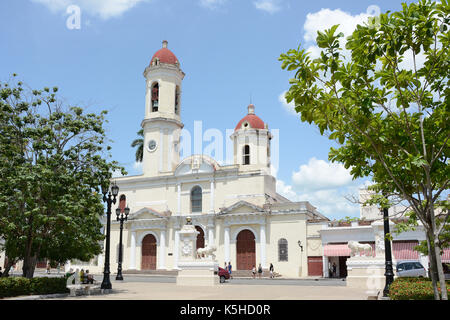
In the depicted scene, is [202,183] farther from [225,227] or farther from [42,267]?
[42,267]

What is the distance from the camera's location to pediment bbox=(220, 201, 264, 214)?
131ft

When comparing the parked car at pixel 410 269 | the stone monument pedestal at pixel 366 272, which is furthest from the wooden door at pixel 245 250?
the stone monument pedestal at pixel 366 272

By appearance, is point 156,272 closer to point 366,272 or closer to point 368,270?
point 366,272

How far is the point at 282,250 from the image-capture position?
127 ft

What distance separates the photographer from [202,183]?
43719 millimetres

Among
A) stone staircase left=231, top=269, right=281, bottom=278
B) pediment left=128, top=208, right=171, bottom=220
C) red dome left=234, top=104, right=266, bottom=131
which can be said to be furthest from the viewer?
red dome left=234, top=104, right=266, bottom=131

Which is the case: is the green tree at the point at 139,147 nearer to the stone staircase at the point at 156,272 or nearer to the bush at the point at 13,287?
the stone staircase at the point at 156,272

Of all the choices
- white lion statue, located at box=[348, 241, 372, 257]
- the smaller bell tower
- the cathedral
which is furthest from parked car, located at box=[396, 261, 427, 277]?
the smaller bell tower

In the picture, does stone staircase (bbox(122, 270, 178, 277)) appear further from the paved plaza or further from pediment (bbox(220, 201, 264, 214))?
the paved plaza

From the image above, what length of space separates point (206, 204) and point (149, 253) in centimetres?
809

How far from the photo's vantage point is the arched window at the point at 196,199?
4381 centimetres

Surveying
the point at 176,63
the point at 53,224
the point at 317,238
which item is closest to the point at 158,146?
the point at 176,63

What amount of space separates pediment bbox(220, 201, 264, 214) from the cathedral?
0.31 feet

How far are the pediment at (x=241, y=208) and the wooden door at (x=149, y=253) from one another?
Answer: 8956mm
